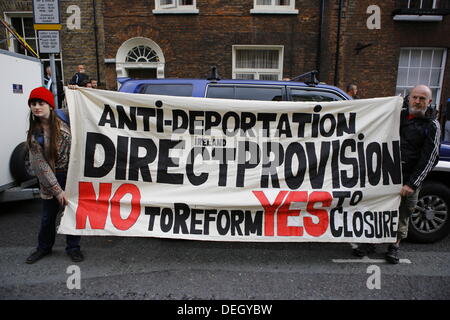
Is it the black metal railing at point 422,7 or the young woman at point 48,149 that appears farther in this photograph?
the black metal railing at point 422,7

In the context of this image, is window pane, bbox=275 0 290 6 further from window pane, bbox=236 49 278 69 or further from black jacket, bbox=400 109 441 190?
black jacket, bbox=400 109 441 190

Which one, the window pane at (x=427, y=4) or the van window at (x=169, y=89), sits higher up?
the window pane at (x=427, y=4)

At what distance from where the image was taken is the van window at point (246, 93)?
416cm

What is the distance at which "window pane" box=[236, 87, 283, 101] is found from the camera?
4.15 metres

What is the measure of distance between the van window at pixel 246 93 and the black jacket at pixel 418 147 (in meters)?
1.57

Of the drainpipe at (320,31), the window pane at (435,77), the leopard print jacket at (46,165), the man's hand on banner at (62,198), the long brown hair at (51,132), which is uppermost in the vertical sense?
the drainpipe at (320,31)

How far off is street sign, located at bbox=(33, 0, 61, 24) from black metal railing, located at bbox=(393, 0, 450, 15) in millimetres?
9239

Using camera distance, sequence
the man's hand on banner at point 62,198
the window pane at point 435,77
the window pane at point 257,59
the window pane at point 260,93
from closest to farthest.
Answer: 1. the man's hand on banner at point 62,198
2. the window pane at point 260,93
3. the window pane at point 435,77
4. the window pane at point 257,59

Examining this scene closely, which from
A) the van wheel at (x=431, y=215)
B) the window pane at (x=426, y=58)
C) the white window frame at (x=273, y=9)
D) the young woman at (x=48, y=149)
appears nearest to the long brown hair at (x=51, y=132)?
the young woman at (x=48, y=149)

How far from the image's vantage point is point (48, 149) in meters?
3.04

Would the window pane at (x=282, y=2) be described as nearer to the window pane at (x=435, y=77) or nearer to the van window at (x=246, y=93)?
the window pane at (x=435, y=77)

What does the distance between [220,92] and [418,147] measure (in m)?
2.48

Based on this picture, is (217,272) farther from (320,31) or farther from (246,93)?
(320,31)

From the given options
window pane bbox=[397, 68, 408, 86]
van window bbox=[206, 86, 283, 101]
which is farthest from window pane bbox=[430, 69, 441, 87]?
van window bbox=[206, 86, 283, 101]
